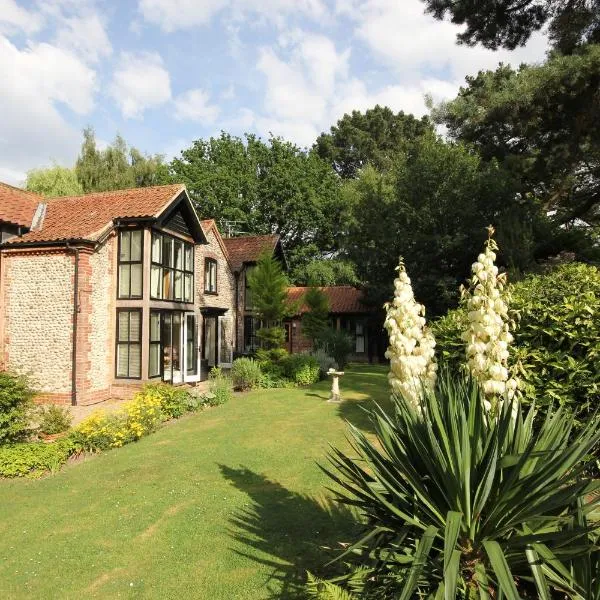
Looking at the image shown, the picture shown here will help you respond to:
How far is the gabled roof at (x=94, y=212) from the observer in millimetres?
15867

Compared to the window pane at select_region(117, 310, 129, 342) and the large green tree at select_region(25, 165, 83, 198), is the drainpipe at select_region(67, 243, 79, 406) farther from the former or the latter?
the large green tree at select_region(25, 165, 83, 198)

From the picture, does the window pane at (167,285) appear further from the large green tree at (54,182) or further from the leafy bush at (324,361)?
the large green tree at (54,182)

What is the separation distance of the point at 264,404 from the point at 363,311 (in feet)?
48.4

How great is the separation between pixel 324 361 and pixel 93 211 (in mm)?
12001

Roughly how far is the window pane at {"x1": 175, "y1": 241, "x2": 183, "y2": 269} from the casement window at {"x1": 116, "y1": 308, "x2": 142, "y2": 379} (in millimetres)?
3101

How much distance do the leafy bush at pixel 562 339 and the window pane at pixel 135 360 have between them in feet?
43.9

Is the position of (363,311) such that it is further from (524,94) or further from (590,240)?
(524,94)

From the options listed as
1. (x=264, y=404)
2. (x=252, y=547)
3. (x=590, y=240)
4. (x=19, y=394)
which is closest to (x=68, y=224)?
(x=19, y=394)

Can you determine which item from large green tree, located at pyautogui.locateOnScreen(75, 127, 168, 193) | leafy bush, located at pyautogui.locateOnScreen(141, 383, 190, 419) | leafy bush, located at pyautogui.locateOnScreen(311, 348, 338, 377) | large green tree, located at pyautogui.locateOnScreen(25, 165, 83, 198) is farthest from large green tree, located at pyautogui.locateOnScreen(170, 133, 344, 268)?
leafy bush, located at pyautogui.locateOnScreen(141, 383, 190, 419)

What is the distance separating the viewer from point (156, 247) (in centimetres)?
1739

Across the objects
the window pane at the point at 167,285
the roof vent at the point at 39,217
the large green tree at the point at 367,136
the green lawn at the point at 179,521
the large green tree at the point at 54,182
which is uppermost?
the large green tree at the point at 367,136

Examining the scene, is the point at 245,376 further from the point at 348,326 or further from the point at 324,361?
the point at 348,326

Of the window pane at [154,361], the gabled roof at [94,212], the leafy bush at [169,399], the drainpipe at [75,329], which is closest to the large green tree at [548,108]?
the gabled roof at [94,212]

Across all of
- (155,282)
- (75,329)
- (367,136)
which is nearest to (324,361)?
A: (155,282)
